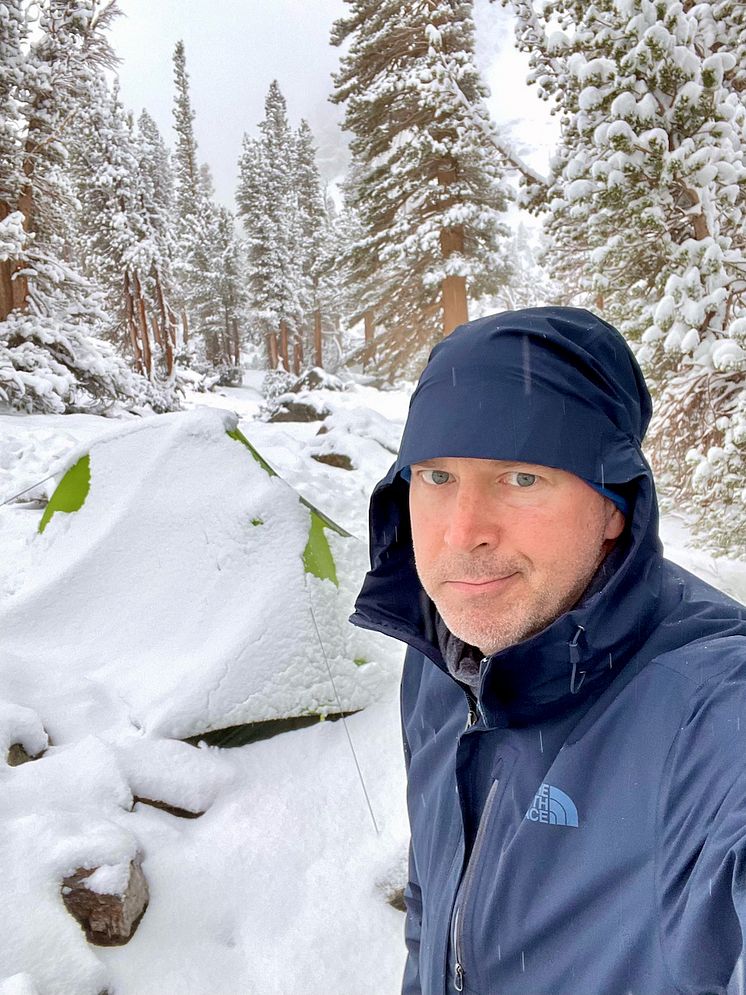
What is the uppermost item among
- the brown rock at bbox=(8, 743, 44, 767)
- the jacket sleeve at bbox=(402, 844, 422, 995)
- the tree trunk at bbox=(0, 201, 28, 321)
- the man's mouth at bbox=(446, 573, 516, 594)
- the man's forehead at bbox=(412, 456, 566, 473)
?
the tree trunk at bbox=(0, 201, 28, 321)

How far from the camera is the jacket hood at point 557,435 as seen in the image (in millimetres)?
1198

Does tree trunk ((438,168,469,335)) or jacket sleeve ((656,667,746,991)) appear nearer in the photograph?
jacket sleeve ((656,667,746,991))

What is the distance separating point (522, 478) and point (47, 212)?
62.3ft

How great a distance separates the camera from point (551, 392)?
1.34 metres

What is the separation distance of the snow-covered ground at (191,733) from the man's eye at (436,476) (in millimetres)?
2536

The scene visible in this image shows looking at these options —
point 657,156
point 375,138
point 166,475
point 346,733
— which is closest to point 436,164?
point 375,138

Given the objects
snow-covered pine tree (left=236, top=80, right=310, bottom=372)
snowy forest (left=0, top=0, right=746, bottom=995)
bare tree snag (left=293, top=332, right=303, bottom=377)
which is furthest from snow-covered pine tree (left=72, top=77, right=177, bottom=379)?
bare tree snag (left=293, top=332, right=303, bottom=377)

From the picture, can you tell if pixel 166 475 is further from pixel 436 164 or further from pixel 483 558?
pixel 436 164

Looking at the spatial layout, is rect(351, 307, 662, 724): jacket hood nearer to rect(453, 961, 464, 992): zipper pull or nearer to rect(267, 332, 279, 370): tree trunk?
rect(453, 961, 464, 992): zipper pull

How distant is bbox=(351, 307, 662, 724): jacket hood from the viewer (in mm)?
1198

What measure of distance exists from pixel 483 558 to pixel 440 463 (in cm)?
25

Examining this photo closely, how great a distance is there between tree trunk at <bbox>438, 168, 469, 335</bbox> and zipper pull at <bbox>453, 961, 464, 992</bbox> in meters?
16.1

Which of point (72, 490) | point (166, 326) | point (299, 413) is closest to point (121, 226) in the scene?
point (166, 326)

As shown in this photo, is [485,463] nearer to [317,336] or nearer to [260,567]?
[260,567]
